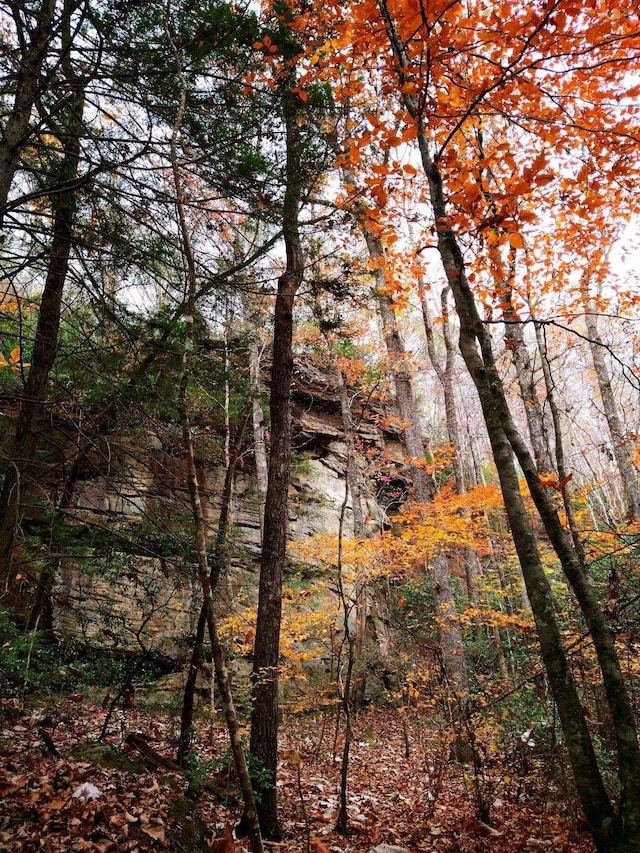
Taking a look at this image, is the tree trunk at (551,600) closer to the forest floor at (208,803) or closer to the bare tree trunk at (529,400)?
the forest floor at (208,803)

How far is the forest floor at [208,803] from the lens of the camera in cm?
330

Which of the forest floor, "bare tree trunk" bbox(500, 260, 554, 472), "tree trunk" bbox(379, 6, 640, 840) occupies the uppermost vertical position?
"bare tree trunk" bbox(500, 260, 554, 472)

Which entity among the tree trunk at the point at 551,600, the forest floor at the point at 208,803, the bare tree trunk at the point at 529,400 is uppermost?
the bare tree trunk at the point at 529,400

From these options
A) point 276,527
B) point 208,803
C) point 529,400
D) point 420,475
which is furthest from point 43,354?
point 420,475

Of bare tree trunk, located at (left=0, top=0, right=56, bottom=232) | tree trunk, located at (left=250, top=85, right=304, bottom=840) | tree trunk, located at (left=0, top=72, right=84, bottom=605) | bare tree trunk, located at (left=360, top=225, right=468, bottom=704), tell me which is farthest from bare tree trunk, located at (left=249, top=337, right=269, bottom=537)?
bare tree trunk, located at (left=0, top=0, right=56, bottom=232)

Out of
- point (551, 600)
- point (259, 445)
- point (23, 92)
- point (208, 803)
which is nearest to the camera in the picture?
point (551, 600)

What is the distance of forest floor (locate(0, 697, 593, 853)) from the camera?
3305 mm

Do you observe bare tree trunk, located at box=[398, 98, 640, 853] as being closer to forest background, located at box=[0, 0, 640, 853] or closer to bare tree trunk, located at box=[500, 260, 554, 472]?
forest background, located at box=[0, 0, 640, 853]

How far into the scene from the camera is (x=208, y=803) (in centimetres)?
472

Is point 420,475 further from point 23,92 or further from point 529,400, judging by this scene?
point 23,92

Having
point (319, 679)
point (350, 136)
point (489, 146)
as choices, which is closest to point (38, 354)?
point (350, 136)

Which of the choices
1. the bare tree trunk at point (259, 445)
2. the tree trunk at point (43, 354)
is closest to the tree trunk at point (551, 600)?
the tree trunk at point (43, 354)

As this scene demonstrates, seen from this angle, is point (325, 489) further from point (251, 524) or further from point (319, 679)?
point (319, 679)

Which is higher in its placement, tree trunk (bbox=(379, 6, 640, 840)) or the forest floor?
tree trunk (bbox=(379, 6, 640, 840))
